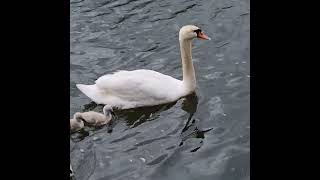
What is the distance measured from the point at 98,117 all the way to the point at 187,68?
145cm

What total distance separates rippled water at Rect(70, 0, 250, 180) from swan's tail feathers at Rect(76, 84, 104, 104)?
13 cm

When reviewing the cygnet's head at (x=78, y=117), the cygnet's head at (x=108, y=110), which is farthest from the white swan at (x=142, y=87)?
the cygnet's head at (x=78, y=117)

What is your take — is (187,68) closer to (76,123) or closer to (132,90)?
(132,90)

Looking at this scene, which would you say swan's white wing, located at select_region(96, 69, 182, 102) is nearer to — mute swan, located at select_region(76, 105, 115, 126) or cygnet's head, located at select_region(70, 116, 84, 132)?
mute swan, located at select_region(76, 105, 115, 126)

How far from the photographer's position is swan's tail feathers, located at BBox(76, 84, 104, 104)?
21.4 feet

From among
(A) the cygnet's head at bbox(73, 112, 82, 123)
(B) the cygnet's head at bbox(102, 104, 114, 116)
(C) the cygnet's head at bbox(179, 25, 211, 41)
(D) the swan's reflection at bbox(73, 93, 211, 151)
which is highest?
(C) the cygnet's head at bbox(179, 25, 211, 41)

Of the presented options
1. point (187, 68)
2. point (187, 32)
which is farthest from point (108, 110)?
point (187, 32)

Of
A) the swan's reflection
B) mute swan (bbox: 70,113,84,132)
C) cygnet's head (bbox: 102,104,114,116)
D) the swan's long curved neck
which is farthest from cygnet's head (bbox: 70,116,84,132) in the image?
the swan's long curved neck

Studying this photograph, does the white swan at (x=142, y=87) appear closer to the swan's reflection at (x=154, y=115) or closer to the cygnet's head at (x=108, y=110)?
the swan's reflection at (x=154, y=115)

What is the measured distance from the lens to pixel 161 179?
494 centimetres

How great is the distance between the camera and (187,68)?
22.2 feet

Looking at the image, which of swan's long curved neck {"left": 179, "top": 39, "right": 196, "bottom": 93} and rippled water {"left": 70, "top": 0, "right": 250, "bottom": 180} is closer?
A: rippled water {"left": 70, "top": 0, "right": 250, "bottom": 180}

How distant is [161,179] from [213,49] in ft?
10.7
